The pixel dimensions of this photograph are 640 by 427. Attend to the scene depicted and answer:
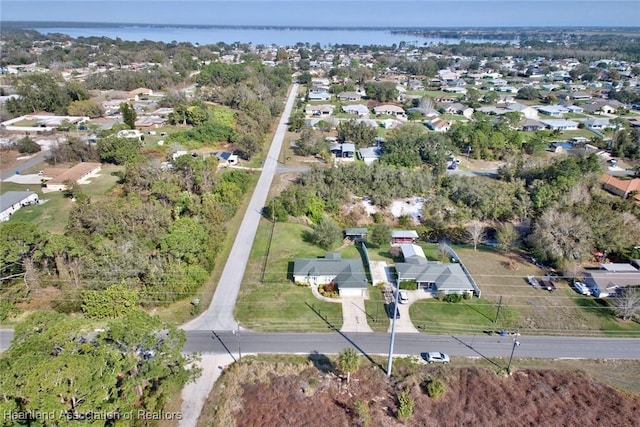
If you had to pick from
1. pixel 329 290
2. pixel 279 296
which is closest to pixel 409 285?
pixel 329 290

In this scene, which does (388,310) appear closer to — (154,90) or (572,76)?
(154,90)

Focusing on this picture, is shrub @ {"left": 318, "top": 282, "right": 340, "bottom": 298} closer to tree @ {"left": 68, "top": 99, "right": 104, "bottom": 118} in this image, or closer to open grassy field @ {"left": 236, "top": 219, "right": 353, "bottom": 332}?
open grassy field @ {"left": 236, "top": 219, "right": 353, "bottom": 332}

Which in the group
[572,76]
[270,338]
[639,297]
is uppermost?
[572,76]

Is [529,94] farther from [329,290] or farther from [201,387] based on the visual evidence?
[201,387]

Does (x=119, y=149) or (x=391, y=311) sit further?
(x=119, y=149)

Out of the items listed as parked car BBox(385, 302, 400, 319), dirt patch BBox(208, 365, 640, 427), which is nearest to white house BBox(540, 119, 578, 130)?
parked car BBox(385, 302, 400, 319)

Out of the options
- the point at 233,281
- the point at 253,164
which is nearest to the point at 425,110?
the point at 253,164
